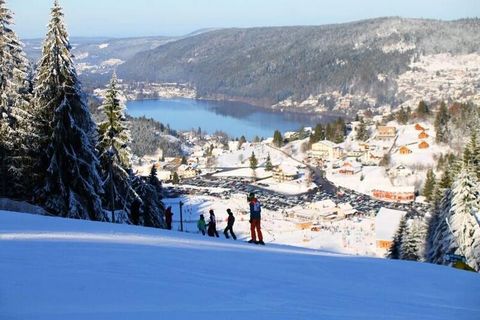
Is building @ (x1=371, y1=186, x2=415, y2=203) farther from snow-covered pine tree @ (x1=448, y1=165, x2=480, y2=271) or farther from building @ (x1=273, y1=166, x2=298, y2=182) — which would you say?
snow-covered pine tree @ (x1=448, y1=165, x2=480, y2=271)

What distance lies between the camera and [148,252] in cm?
689

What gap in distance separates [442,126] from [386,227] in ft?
109

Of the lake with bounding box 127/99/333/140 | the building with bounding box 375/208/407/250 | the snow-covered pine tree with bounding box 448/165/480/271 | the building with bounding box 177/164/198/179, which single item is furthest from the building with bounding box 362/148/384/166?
the snow-covered pine tree with bounding box 448/165/480/271

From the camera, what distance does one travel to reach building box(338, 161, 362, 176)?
62.2 meters

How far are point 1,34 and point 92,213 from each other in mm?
4742

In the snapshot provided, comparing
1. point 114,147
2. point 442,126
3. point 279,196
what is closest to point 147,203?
point 114,147

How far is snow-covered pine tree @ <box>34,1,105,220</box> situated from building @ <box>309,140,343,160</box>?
195 feet

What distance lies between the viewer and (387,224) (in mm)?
39062

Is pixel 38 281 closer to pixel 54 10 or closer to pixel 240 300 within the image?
pixel 240 300

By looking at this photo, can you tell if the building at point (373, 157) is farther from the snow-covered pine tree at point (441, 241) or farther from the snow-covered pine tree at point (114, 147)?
the snow-covered pine tree at point (114, 147)

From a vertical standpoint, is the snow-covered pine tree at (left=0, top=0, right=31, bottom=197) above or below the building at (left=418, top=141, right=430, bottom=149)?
above

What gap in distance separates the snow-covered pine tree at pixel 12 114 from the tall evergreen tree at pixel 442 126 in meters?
58.5

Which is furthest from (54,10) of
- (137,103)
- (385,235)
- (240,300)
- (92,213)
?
(137,103)

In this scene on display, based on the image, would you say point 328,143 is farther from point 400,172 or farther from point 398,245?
point 398,245
